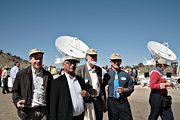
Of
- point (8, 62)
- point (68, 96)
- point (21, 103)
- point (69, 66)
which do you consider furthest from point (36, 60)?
point (8, 62)

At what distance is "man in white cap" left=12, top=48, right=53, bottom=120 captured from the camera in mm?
4297

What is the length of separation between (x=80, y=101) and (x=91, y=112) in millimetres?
479

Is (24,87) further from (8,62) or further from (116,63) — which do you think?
(8,62)

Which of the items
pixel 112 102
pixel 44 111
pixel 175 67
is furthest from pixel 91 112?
pixel 175 67

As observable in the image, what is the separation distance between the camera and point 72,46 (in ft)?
83.8

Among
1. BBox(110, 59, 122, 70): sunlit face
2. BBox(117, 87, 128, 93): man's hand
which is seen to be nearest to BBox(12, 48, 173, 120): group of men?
BBox(117, 87, 128, 93): man's hand

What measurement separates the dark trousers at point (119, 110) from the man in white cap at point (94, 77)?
0.35 m

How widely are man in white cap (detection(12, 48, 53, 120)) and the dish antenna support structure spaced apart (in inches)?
805

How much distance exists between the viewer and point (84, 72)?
17.4 feet

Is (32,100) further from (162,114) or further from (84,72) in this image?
(162,114)

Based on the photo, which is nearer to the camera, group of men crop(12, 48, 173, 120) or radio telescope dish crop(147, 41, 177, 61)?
group of men crop(12, 48, 173, 120)

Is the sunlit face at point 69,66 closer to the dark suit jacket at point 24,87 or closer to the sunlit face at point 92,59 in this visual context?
the dark suit jacket at point 24,87

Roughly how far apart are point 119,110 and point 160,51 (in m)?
22.2

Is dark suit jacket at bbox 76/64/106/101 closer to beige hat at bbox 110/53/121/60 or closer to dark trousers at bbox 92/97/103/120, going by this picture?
dark trousers at bbox 92/97/103/120
